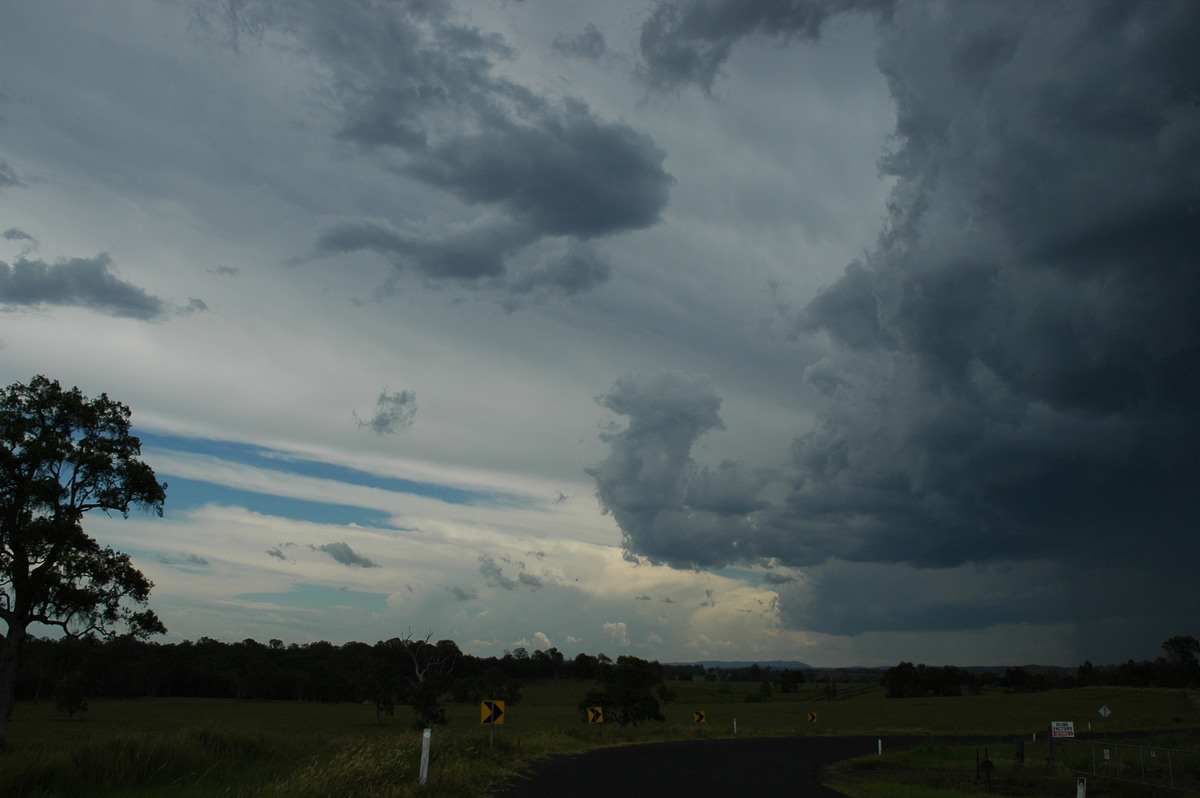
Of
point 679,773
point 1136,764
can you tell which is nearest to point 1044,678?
point 1136,764

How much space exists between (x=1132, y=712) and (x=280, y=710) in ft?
335

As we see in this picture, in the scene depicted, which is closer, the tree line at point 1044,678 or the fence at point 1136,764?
the fence at point 1136,764

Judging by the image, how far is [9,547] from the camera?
2612 cm

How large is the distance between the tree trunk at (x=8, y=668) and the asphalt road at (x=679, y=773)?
16943 millimetres

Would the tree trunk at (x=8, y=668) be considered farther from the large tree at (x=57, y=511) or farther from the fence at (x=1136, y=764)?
the fence at (x=1136, y=764)

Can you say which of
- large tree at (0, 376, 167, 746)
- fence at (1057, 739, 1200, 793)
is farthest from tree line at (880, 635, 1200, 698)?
large tree at (0, 376, 167, 746)

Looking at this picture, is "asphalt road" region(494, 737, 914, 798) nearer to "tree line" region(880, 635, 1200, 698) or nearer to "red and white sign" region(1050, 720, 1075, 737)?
"red and white sign" region(1050, 720, 1075, 737)

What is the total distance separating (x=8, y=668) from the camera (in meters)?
25.3

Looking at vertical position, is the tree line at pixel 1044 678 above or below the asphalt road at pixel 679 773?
below

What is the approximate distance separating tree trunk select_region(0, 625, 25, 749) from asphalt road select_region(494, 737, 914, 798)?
16.9 meters

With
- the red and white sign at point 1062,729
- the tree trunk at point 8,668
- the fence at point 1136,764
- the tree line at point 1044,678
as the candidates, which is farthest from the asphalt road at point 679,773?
the tree line at point 1044,678

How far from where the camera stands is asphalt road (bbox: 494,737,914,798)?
66.1ft

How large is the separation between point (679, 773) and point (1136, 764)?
24.9 meters

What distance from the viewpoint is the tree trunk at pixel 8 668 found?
24.7 metres
